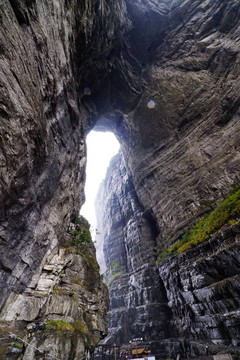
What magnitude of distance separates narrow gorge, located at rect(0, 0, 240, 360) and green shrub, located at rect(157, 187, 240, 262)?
18cm

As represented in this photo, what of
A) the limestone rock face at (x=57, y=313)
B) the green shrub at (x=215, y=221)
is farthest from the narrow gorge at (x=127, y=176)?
the green shrub at (x=215, y=221)

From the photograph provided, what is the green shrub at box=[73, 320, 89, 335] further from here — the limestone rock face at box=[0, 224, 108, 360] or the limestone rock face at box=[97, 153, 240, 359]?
the limestone rock face at box=[97, 153, 240, 359]

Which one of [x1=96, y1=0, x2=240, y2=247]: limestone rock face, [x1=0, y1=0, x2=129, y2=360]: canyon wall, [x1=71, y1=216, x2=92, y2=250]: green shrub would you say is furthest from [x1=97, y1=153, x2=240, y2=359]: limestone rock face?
[x1=71, y1=216, x2=92, y2=250]: green shrub

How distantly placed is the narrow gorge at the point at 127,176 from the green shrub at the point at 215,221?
0.18m

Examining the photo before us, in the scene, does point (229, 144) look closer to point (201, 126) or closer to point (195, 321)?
point (201, 126)

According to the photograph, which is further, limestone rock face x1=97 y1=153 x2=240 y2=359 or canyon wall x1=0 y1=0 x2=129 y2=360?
limestone rock face x1=97 y1=153 x2=240 y2=359

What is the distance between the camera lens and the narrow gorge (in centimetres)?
557

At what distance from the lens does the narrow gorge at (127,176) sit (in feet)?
18.3

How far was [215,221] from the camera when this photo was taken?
11.3 m

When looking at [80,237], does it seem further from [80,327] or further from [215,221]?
[215,221]

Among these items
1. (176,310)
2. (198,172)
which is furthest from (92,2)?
(176,310)

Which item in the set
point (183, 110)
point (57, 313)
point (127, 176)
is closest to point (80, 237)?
point (57, 313)

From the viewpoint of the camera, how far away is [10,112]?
4395 millimetres

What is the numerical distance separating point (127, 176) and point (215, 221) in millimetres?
20273
